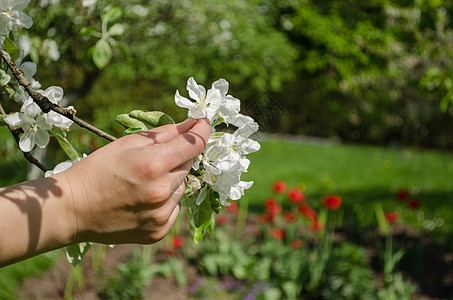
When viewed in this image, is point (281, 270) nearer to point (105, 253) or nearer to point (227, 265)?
point (227, 265)

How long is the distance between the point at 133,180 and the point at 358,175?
7.13 m

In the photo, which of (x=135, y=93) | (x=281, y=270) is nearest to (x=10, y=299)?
(x=281, y=270)

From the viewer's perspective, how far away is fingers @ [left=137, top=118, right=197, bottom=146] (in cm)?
84

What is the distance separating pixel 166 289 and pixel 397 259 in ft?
4.89

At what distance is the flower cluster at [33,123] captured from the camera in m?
0.99

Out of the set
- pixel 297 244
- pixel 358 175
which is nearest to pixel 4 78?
pixel 297 244

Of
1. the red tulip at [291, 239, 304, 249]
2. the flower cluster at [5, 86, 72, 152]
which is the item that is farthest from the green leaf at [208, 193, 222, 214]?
the red tulip at [291, 239, 304, 249]

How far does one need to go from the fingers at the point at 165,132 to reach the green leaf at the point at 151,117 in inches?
0.8

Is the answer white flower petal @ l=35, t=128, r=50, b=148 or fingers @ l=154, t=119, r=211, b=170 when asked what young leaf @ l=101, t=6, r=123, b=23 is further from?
fingers @ l=154, t=119, r=211, b=170

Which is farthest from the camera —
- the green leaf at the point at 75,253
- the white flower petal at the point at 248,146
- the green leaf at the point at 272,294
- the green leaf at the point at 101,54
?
the green leaf at the point at 272,294

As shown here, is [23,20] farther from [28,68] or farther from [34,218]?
[34,218]

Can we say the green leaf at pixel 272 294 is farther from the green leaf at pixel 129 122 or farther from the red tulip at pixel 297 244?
the green leaf at pixel 129 122

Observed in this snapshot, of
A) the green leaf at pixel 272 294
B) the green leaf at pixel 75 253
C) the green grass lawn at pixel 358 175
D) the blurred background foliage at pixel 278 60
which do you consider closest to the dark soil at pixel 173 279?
the green leaf at pixel 272 294

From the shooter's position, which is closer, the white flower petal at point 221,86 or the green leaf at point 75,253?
the white flower petal at point 221,86
